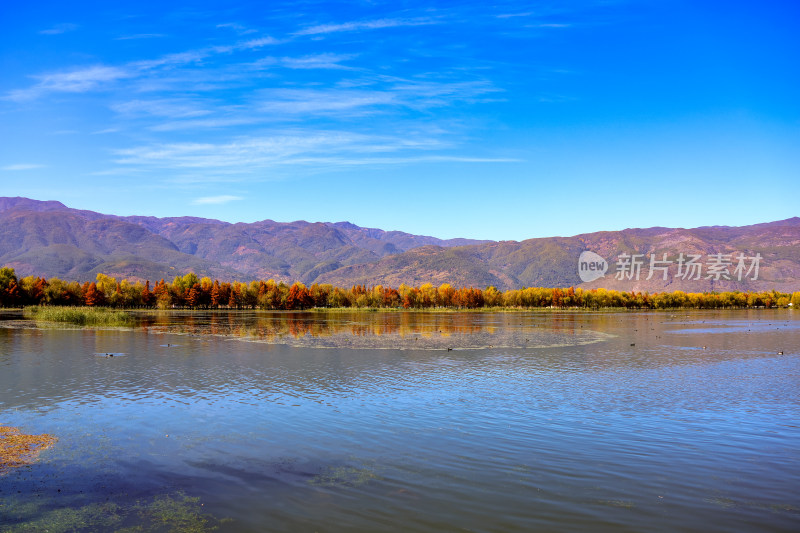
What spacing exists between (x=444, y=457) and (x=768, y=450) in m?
12.2

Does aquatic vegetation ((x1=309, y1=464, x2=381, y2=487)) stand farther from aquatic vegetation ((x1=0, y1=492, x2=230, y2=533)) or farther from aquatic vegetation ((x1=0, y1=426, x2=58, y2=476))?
aquatic vegetation ((x1=0, y1=426, x2=58, y2=476))

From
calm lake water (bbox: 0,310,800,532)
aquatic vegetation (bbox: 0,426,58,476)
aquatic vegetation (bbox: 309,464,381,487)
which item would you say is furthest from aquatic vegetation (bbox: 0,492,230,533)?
aquatic vegetation (bbox: 0,426,58,476)

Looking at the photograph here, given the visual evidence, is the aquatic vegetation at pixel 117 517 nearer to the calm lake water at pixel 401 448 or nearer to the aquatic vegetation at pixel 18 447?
the calm lake water at pixel 401 448

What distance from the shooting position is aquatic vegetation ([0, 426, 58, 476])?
58.1ft

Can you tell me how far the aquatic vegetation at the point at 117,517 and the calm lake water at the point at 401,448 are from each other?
0.21 feet

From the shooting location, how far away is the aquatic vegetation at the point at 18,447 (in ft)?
58.1

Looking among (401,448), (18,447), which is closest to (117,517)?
(18,447)

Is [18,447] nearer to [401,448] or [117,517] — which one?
[117,517]

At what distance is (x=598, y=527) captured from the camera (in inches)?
517

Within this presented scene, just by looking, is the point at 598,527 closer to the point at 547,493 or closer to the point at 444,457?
the point at 547,493

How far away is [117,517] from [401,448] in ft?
31.8

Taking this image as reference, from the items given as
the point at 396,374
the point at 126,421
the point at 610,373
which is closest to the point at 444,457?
the point at 126,421

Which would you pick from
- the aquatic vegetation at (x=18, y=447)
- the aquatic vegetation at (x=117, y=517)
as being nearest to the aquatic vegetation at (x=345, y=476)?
the aquatic vegetation at (x=117, y=517)

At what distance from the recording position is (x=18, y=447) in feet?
63.8
